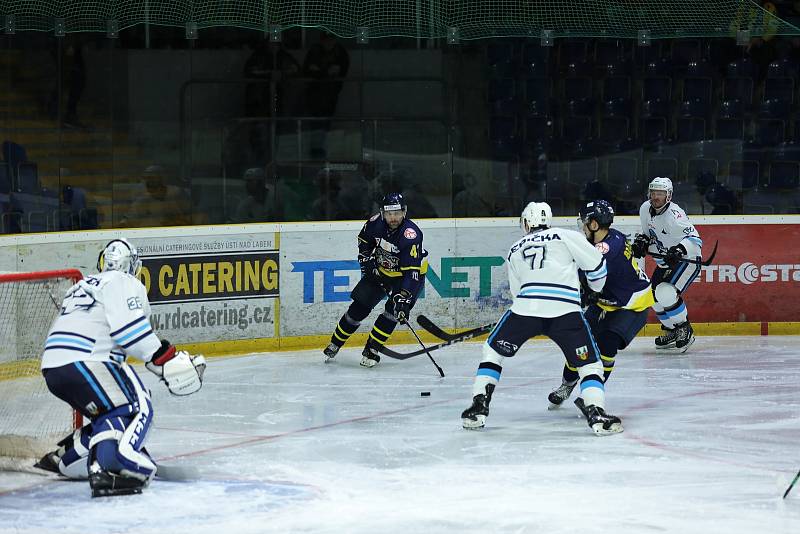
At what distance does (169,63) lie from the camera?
8266 mm

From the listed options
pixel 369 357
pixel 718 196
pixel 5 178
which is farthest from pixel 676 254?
pixel 5 178

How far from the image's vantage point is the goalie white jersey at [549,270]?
5531 millimetres

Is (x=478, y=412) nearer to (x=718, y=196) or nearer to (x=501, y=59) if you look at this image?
(x=501, y=59)

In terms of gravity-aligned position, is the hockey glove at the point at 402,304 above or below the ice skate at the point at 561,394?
above

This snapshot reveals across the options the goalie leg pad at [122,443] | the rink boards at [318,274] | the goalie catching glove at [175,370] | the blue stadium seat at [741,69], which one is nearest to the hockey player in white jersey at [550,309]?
the goalie catching glove at [175,370]

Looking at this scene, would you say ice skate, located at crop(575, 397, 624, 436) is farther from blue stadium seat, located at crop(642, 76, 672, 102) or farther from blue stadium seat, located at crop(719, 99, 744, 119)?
blue stadium seat, located at crop(719, 99, 744, 119)

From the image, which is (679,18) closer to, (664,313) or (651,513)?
(664,313)

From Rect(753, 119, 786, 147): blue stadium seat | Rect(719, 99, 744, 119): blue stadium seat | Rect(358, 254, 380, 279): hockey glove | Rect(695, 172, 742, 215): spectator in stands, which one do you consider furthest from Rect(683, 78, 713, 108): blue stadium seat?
Answer: Rect(358, 254, 380, 279): hockey glove

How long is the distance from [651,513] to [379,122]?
4700 mm

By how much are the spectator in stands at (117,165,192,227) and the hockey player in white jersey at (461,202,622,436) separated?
3.08m

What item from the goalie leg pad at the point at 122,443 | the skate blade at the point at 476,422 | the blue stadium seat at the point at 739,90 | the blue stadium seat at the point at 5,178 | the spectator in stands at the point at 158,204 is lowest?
the skate blade at the point at 476,422

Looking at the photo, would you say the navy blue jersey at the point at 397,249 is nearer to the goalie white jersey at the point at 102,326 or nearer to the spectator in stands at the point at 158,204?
the spectator in stands at the point at 158,204

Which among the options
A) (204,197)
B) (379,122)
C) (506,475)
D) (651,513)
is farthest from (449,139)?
(651,513)

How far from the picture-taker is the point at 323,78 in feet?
28.2
